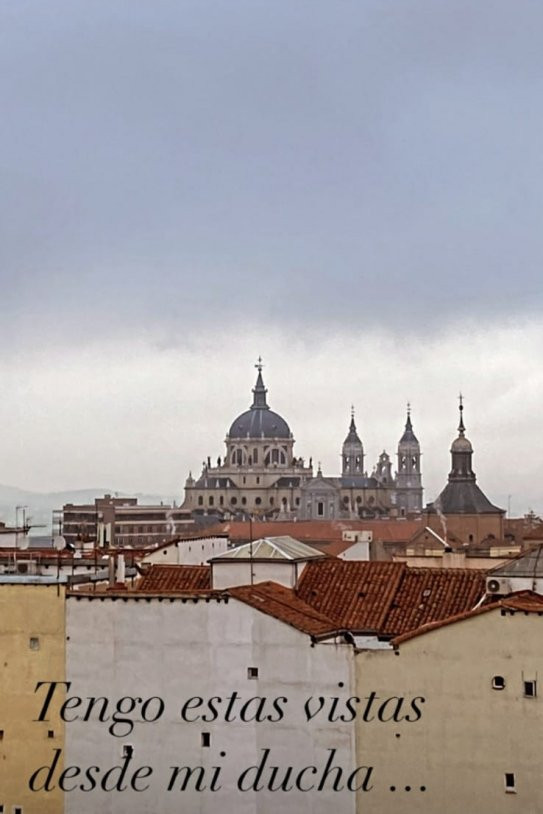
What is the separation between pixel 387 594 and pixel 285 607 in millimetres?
2408

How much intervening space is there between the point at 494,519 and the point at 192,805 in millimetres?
94596

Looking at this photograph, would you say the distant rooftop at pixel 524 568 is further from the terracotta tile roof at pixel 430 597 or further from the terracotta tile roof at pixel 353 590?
the terracotta tile roof at pixel 353 590

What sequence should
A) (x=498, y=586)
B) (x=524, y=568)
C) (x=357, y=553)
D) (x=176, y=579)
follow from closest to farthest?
(x=498, y=586)
(x=524, y=568)
(x=176, y=579)
(x=357, y=553)

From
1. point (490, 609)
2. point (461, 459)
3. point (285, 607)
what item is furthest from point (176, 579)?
point (461, 459)

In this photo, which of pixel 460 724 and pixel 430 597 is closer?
pixel 460 724

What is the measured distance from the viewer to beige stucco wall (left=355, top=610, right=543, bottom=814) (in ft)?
87.5

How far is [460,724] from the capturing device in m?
27.2

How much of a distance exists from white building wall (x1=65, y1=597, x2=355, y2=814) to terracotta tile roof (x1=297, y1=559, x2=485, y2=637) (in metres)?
1.92

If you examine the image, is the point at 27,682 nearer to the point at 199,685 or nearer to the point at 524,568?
the point at 199,685

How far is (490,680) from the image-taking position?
27.0 metres

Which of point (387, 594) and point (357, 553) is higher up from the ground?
point (357, 553)

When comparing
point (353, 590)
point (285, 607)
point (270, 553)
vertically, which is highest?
point (270, 553)

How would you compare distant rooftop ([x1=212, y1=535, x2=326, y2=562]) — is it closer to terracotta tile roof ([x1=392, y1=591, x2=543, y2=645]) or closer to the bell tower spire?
terracotta tile roof ([x1=392, y1=591, x2=543, y2=645])

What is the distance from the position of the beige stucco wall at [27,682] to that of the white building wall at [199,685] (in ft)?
1.04
